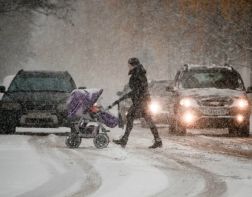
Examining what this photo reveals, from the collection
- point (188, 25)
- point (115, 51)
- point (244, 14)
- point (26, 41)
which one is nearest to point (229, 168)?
point (244, 14)

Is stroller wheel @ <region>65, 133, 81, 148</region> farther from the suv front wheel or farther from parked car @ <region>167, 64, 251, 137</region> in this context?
parked car @ <region>167, 64, 251, 137</region>

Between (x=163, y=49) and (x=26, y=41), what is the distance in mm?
25433

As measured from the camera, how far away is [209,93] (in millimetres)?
20344

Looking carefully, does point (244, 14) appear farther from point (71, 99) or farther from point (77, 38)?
point (77, 38)

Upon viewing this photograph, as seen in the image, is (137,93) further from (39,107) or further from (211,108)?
(211,108)

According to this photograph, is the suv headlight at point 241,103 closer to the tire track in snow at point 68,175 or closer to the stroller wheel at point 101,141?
the stroller wheel at point 101,141

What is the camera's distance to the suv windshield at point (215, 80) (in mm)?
21266

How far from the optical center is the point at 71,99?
1534 cm

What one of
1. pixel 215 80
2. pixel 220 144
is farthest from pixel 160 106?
pixel 220 144

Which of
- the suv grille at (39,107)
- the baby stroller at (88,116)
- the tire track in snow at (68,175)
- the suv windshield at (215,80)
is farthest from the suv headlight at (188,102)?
the tire track in snow at (68,175)

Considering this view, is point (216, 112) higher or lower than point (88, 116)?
lower

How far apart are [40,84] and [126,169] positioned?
1073cm

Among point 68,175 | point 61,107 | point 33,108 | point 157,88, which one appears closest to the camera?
point 68,175

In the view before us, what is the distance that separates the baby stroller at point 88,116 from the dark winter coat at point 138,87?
482 mm
